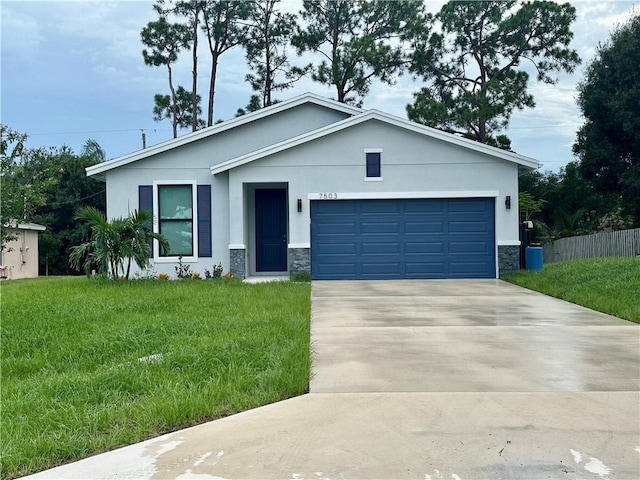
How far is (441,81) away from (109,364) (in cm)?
2611

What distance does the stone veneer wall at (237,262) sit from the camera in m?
15.2

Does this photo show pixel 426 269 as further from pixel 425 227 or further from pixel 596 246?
pixel 596 246

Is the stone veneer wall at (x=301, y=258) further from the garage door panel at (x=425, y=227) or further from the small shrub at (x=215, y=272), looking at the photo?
the garage door panel at (x=425, y=227)

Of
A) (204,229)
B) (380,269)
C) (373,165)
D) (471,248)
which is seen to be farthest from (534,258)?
(204,229)

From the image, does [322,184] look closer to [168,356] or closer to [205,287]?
[205,287]

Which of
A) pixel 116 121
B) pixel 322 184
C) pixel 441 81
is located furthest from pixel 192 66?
pixel 322 184

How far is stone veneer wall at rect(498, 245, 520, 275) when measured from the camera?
1510 cm

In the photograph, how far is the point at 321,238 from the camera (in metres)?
15.3

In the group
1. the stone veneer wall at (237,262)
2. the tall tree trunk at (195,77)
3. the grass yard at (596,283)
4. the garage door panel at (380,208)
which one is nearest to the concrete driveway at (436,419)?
the grass yard at (596,283)

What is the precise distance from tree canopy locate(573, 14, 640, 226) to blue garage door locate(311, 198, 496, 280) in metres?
11.5

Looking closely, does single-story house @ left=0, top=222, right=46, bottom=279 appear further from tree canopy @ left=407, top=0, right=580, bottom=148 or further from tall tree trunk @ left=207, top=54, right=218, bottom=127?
tree canopy @ left=407, top=0, right=580, bottom=148

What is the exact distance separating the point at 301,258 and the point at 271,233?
6.63 ft

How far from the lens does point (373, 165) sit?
15219 mm

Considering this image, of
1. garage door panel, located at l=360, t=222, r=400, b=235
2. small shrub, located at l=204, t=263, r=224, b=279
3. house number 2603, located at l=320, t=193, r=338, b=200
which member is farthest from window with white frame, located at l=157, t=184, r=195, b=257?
garage door panel, located at l=360, t=222, r=400, b=235
